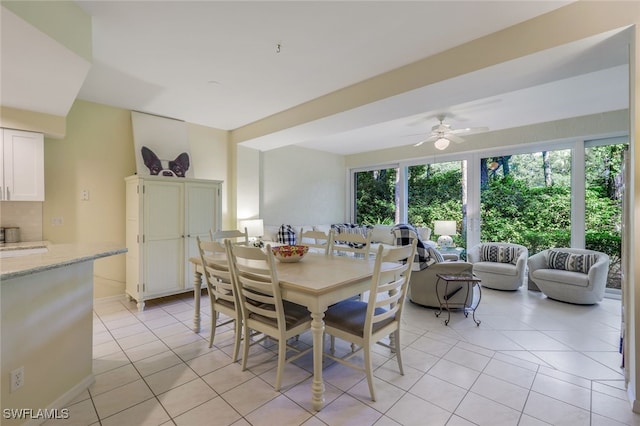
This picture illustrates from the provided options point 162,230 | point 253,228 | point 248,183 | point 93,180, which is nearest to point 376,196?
point 248,183

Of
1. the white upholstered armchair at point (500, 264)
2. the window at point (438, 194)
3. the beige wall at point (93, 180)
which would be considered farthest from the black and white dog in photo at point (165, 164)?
the white upholstered armchair at point (500, 264)

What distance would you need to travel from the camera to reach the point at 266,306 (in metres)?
2.27

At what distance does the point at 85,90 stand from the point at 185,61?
1.56 meters

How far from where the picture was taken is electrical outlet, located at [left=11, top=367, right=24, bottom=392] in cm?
151

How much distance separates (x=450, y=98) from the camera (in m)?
2.92

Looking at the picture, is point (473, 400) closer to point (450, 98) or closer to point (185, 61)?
point (450, 98)

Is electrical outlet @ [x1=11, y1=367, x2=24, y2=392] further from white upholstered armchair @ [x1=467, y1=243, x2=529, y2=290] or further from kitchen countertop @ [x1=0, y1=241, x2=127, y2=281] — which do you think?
white upholstered armchair @ [x1=467, y1=243, x2=529, y2=290]

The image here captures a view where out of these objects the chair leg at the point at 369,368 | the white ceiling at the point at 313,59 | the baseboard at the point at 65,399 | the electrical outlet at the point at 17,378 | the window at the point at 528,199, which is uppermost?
the white ceiling at the point at 313,59

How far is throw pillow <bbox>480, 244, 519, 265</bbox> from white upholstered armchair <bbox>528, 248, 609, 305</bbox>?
1.08 ft

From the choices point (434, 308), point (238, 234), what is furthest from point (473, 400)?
point (238, 234)

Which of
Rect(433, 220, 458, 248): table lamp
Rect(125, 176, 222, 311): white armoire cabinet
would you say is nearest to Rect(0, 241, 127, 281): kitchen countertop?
Rect(125, 176, 222, 311): white armoire cabinet

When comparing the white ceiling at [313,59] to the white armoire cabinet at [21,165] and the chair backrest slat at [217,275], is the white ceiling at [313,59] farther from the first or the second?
the chair backrest slat at [217,275]

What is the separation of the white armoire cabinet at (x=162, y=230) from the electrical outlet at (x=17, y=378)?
208cm

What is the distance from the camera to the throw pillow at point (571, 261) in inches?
151
